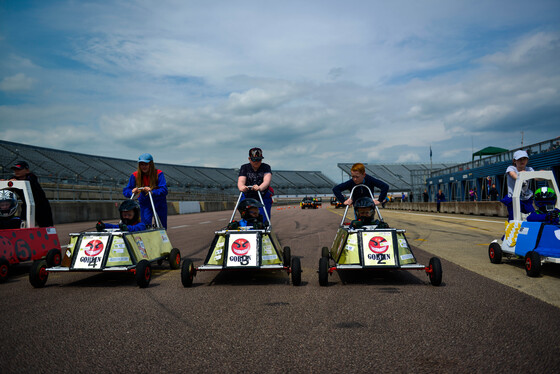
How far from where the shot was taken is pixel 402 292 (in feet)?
17.1

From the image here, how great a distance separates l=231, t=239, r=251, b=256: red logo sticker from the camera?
5882 mm

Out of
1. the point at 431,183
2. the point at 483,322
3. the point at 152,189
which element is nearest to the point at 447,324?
the point at 483,322

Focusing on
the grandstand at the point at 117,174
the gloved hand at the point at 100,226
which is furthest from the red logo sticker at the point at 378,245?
the grandstand at the point at 117,174

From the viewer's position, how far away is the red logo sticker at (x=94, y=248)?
5.92 metres

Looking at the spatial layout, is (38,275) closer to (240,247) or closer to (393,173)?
(240,247)

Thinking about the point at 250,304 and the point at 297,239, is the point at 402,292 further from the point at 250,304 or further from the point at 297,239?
the point at 297,239

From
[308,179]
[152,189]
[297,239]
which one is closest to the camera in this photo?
[152,189]

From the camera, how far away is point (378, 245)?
579 centimetres

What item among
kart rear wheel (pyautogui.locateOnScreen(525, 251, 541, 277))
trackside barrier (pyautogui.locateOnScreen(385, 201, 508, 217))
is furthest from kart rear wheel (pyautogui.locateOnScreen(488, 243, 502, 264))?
trackside barrier (pyautogui.locateOnScreen(385, 201, 508, 217))

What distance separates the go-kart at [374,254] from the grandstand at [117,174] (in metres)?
20.1

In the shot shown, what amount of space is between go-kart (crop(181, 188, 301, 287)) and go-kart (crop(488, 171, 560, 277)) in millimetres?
Answer: 3385

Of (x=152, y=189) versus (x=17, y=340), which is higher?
(x=152, y=189)

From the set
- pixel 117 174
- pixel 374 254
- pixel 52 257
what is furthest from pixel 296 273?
pixel 117 174

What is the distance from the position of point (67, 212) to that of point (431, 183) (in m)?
43.1
